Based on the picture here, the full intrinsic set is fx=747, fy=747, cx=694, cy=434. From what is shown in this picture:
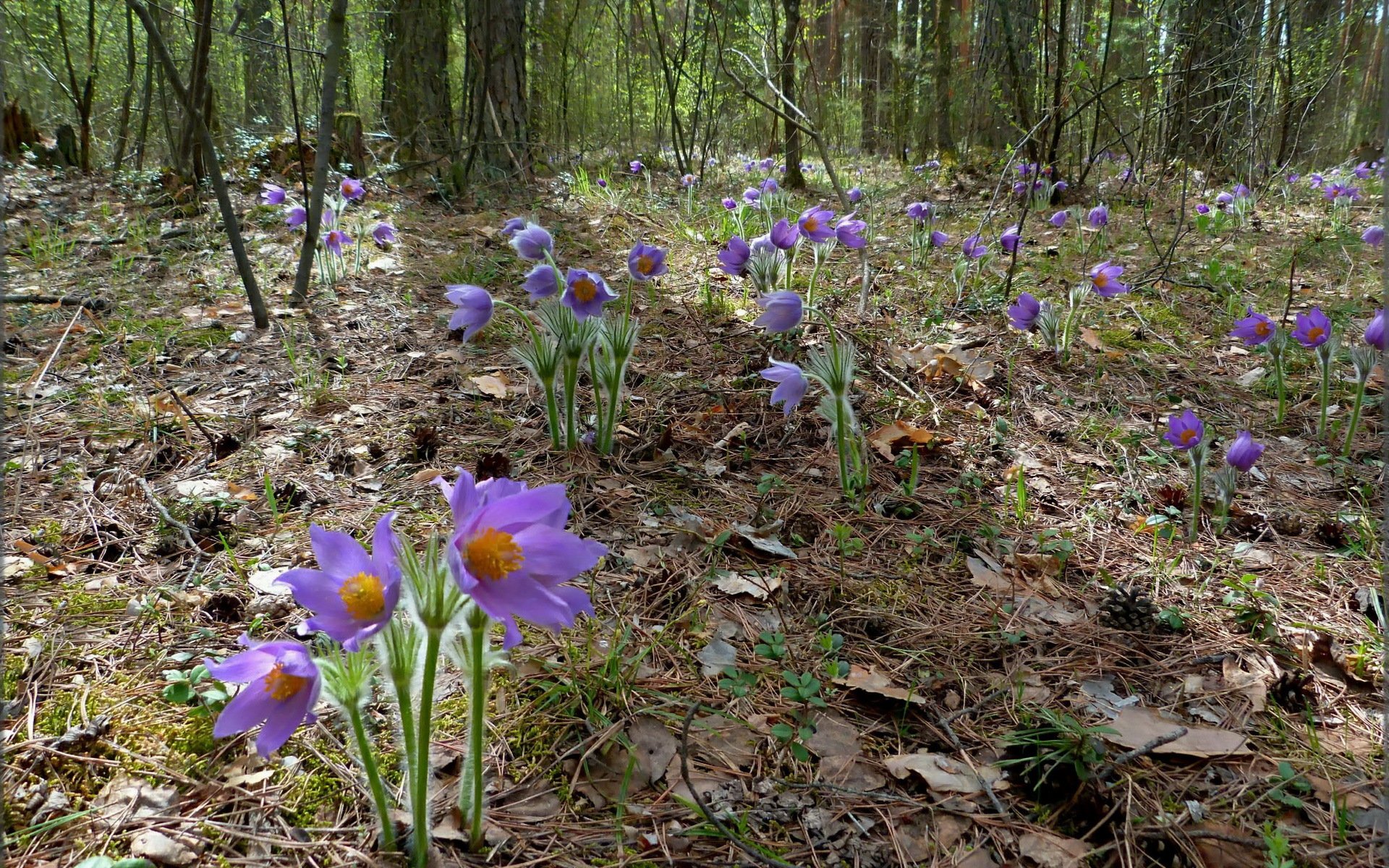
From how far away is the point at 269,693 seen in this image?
3.38 ft

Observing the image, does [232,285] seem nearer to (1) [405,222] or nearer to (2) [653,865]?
(1) [405,222]

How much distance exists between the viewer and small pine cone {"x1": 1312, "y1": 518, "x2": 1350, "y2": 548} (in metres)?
2.18

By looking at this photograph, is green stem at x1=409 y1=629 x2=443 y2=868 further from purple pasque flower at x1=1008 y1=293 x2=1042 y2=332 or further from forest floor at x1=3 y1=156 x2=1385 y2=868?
purple pasque flower at x1=1008 y1=293 x2=1042 y2=332

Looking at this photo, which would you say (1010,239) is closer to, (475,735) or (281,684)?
(475,735)

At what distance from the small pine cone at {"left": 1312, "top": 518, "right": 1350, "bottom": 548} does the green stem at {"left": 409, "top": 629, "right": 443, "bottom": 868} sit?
250cm

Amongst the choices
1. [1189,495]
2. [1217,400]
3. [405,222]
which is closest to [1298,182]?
[1217,400]

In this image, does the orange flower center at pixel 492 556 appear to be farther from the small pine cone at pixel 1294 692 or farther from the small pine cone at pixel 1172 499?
the small pine cone at pixel 1172 499

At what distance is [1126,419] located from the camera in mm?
3023

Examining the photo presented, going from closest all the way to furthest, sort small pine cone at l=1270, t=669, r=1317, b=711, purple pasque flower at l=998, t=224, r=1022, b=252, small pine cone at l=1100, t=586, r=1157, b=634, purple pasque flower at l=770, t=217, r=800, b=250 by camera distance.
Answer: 1. small pine cone at l=1270, t=669, r=1317, b=711
2. small pine cone at l=1100, t=586, r=1157, b=634
3. purple pasque flower at l=770, t=217, r=800, b=250
4. purple pasque flower at l=998, t=224, r=1022, b=252

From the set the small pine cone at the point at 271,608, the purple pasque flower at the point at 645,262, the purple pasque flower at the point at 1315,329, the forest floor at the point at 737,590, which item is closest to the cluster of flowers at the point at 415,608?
the forest floor at the point at 737,590

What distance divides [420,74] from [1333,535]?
7891 mm

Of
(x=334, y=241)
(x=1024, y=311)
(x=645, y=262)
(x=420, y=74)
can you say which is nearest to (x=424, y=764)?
(x=645, y=262)

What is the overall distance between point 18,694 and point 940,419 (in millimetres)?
2691

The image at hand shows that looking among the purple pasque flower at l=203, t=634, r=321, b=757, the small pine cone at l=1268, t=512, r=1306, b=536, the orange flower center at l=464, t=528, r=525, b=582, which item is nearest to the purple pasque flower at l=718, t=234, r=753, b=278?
the small pine cone at l=1268, t=512, r=1306, b=536
